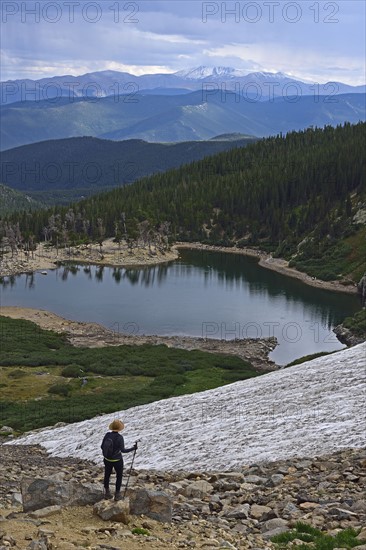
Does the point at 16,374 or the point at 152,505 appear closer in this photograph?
the point at 152,505

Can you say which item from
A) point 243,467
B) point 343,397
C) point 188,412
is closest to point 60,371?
point 188,412

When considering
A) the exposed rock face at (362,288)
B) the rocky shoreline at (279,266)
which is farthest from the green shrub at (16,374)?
the rocky shoreline at (279,266)

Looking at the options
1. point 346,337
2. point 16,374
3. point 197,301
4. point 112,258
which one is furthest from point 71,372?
point 112,258

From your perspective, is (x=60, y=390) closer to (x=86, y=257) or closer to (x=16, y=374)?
(x=16, y=374)

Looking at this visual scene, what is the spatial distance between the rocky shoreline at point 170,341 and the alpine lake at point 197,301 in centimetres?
199

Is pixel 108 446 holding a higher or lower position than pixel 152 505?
higher

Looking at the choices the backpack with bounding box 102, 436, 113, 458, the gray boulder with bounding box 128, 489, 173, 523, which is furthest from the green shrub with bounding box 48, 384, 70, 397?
the gray boulder with bounding box 128, 489, 173, 523

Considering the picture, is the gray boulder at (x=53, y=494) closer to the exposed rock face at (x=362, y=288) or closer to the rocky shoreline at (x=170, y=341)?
the rocky shoreline at (x=170, y=341)

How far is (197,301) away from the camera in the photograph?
109 m

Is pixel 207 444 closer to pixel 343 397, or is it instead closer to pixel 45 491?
pixel 343 397

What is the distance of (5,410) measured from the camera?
45.9 m

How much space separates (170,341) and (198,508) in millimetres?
63266

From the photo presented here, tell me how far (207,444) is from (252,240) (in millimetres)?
148136

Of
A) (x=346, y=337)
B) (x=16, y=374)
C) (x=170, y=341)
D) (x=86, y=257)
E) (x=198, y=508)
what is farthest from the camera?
(x=86, y=257)
